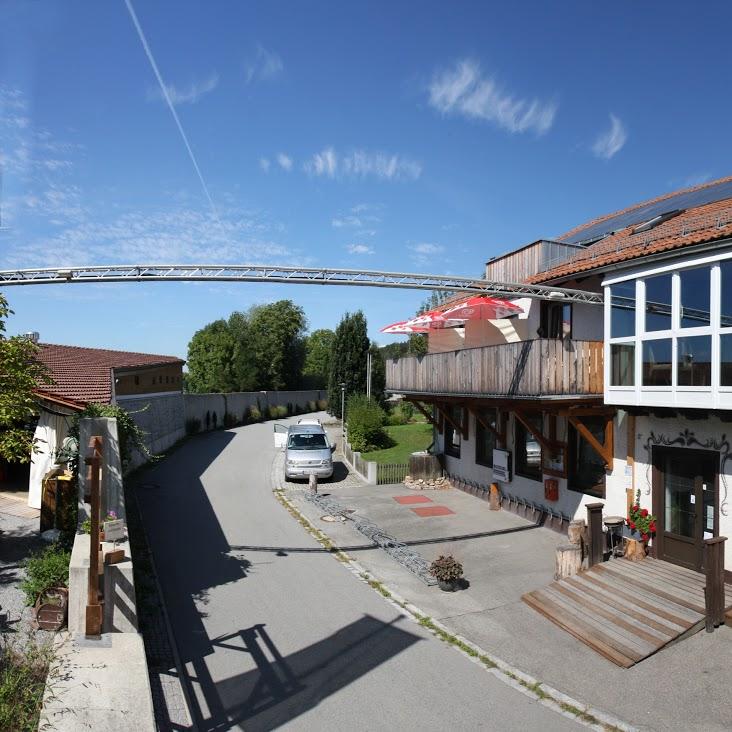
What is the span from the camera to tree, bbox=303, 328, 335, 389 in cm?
7344

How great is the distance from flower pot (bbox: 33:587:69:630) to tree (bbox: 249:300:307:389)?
5122 cm

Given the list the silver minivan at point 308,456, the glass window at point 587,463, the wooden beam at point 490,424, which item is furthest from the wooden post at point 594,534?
the silver minivan at point 308,456

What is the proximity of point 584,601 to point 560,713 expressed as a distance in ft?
9.50

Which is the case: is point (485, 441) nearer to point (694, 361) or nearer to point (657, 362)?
point (657, 362)

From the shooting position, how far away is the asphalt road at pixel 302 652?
6355mm

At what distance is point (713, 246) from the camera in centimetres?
898

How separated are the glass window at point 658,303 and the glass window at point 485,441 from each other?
7329 millimetres

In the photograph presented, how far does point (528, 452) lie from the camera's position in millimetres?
15414

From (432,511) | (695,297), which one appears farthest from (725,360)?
(432,511)

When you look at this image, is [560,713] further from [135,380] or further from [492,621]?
[135,380]

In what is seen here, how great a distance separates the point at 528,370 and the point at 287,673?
23.7 feet

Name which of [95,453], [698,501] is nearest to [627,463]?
[698,501]

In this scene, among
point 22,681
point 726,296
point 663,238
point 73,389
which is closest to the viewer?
point 22,681

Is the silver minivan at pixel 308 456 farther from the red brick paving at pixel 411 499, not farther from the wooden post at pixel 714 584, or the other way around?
the wooden post at pixel 714 584
